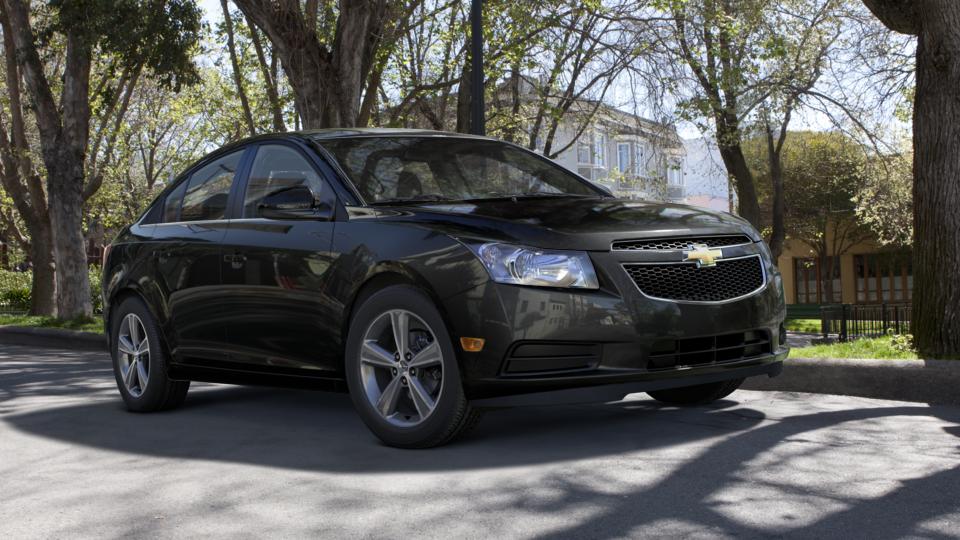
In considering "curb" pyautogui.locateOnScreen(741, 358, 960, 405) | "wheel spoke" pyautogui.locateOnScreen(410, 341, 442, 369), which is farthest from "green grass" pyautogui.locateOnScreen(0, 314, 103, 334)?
"wheel spoke" pyautogui.locateOnScreen(410, 341, 442, 369)

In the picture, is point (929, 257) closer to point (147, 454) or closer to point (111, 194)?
point (147, 454)

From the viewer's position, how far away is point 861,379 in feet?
25.6

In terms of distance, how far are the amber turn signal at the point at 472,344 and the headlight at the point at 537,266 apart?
11.7 inches

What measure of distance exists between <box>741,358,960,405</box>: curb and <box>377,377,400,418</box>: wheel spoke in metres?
3.28

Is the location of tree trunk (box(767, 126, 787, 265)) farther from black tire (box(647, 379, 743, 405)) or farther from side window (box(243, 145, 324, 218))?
side window (box(243, 145, 324, 218))

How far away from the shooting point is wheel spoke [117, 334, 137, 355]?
7973 mm

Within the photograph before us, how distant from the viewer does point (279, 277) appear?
21.6 ft

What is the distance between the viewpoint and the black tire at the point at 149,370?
768cm

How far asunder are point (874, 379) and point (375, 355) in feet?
11.7

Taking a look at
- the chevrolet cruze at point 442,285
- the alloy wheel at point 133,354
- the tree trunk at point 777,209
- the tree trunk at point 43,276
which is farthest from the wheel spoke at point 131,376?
the tree trunk at point 777,209

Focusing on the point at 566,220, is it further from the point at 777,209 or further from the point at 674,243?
the point at 777,209

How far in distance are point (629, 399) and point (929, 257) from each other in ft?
8.50

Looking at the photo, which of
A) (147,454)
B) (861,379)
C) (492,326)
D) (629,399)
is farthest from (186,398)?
(861,379)

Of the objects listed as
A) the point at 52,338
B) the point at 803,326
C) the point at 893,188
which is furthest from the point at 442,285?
the point at 803,326
